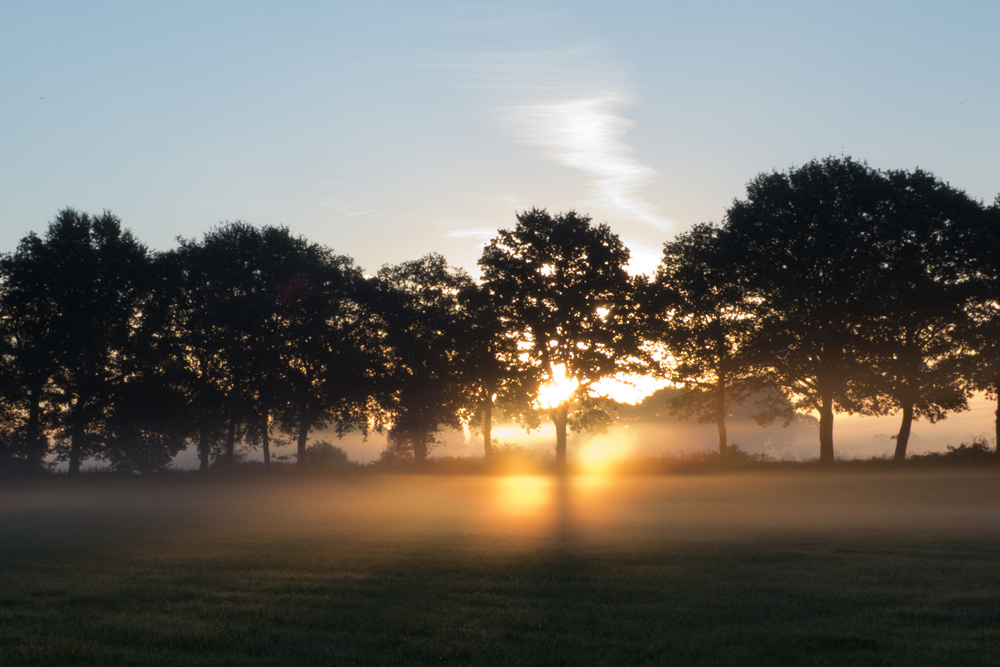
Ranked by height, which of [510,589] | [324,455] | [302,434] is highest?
[302,434]

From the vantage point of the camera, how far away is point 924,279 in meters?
57.6

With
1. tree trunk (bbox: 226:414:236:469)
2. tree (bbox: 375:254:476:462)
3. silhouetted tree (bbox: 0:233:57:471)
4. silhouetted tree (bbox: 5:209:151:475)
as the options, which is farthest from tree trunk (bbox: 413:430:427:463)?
silhouetted tree (bbox: 0:233:57:471)

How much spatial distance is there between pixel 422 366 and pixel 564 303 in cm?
1308

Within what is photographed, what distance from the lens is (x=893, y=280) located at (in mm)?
57156

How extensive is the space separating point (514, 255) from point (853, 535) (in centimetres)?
5252

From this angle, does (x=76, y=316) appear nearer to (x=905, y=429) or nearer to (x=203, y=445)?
(x=203, y=445)

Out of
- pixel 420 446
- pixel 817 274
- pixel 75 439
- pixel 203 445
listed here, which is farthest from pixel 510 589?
pixel 203 445

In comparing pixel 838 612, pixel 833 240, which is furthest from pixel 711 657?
pixel 833 240

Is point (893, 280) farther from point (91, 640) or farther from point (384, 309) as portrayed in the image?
point (91, 640)

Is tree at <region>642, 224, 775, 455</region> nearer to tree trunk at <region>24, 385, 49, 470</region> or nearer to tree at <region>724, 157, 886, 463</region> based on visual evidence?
tree at <region>724, 157, 886, 463</region>

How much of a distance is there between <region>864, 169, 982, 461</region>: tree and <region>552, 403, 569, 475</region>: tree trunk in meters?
22.2

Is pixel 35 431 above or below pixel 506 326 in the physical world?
below

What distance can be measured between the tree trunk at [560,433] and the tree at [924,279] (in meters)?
22.2

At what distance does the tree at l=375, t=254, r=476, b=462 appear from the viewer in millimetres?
72500
